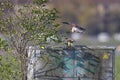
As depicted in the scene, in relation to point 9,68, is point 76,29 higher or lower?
higher

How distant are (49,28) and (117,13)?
57.4 ft

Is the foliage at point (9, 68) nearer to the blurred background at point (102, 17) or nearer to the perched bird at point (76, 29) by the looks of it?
the perched bird at point (76, 29)

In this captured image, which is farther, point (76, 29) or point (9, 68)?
point (76, 29)

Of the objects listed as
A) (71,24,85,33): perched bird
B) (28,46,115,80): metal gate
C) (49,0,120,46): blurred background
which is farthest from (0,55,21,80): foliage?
(49,0,120,46): blurred background

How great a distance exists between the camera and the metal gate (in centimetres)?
997

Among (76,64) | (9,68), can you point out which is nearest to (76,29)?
(76,64)

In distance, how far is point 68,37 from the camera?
9.73 meters

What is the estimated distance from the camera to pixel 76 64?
10031 millimetres

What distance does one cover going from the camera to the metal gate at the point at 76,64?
32.7ft

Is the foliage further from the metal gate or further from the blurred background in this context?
the blurred background

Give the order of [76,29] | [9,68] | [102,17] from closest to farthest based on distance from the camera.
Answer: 1. [9,68]
2. [76,29]
3. [102,17]

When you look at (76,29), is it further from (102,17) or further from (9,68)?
(102,17)

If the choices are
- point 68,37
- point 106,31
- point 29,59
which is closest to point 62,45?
point 68,37

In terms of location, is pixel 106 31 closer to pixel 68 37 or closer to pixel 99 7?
pixel 99 7
